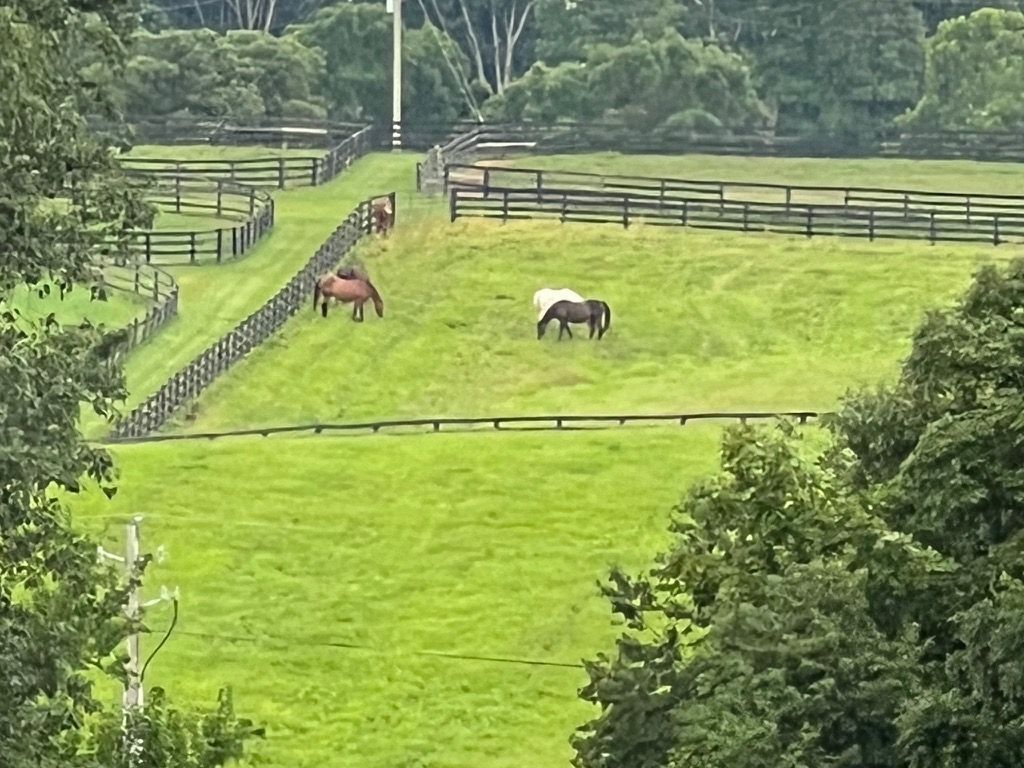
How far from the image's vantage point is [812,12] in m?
75.5

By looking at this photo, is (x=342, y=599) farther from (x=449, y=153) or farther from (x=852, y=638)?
(x=449, y=153)

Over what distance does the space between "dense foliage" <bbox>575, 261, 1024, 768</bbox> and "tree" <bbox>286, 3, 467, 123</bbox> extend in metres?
59.9

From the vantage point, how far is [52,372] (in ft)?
34.9

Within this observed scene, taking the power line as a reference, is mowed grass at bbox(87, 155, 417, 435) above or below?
Answer: above

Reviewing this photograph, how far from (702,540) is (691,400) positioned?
19.1 meters

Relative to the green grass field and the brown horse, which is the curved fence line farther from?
the green grass field

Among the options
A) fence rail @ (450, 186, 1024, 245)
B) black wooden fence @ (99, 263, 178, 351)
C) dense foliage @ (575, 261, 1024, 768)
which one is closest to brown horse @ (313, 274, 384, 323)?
black wooden fence @ (99, 263, 178, 351)

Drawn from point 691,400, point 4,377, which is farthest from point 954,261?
point 4,377

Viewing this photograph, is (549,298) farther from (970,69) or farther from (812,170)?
(970,69)

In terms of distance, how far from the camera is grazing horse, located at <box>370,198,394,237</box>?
42.6 metres

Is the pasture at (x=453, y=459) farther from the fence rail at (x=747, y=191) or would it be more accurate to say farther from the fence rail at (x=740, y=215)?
the fence rail at (x=747, y=191)

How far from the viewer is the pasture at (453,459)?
20781 mm

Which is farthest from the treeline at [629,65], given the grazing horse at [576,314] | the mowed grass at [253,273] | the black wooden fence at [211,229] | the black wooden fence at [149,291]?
the grazing horse at [576,314]

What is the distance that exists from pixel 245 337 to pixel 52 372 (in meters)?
24.3
